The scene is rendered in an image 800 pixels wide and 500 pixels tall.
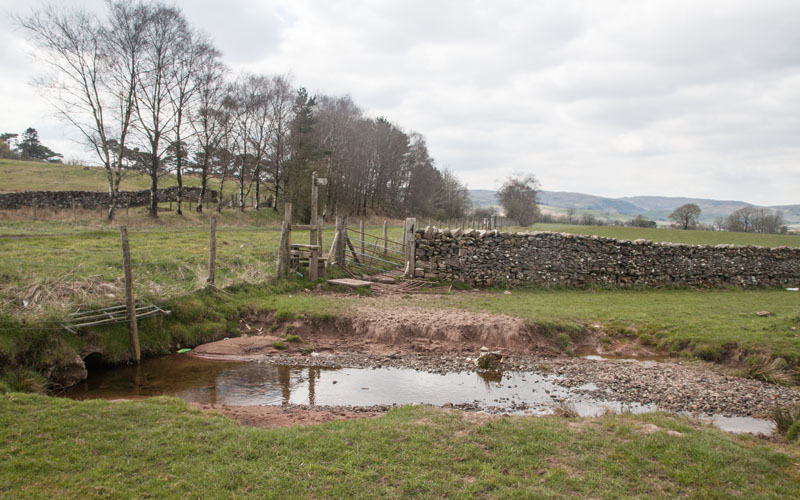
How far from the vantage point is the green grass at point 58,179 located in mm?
36050

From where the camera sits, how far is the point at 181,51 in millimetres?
31750

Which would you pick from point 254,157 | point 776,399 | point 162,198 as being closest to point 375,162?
point 254,157

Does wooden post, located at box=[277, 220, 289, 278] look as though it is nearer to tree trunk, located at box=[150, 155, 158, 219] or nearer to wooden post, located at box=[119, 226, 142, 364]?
wooden post, located at box=[119, 226, 142, 364]

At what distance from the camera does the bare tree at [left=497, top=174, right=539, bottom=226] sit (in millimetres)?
71188

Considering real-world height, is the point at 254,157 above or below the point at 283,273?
above

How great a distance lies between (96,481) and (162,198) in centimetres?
4065

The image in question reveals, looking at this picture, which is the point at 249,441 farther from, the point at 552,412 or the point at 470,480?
the point at 552,412

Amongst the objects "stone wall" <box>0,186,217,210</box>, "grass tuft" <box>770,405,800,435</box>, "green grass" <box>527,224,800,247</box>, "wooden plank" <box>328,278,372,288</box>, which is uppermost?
"stone wall" <box>0,186,217,210</box>

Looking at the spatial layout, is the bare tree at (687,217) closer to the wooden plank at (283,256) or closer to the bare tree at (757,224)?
the bare tree at (757,224)

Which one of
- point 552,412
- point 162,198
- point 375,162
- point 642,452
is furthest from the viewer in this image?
point 375,162

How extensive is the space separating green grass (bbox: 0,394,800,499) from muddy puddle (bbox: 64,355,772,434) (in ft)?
5.71

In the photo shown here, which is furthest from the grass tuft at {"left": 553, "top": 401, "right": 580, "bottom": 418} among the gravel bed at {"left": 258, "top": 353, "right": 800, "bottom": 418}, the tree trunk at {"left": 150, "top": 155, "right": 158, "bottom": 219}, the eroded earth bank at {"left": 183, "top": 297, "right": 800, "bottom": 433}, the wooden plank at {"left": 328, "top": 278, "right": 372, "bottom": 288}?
the tree trunk at {"left": 150, "top": 155, "right": 158, "bottom": 219}

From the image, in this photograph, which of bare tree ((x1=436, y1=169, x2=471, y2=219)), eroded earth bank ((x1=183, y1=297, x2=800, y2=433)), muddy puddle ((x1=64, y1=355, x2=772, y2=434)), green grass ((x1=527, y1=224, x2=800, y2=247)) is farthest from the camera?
bare tree ((x1=436, y1=169, x2=471, y2=219))

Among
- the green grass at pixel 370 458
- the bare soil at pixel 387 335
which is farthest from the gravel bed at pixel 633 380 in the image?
the green grass at pixel 370 458
